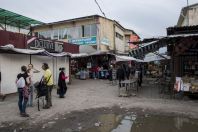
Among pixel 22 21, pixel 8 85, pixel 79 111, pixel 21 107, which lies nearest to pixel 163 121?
pixel 79 111

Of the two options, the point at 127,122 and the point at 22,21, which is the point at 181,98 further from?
the point at 22,21

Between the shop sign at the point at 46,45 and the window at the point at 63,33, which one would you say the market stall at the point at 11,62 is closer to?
the shop sign at the point at 46,45

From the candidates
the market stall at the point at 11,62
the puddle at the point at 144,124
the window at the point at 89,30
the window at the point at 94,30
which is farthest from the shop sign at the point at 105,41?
the puddle at the point at 144,124

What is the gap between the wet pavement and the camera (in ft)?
26.7

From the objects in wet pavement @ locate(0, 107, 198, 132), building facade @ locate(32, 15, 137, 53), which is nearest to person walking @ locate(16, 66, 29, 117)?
wet pavement @ locate(0, 107, 198, 132)

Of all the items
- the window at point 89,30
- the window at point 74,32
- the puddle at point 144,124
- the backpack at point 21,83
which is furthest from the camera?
the window at point 74,32

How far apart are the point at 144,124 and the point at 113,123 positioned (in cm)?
101

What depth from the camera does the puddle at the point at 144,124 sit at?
8.07 metres

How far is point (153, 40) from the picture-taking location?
14750 millimetres

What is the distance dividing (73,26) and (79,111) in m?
23.5

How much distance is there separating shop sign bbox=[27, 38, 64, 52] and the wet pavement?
9137mm

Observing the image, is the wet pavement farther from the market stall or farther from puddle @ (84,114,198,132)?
the market stall

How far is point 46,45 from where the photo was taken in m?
20.3

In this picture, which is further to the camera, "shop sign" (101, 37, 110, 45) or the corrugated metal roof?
"shop sign" (101, 37, 110, 45)
